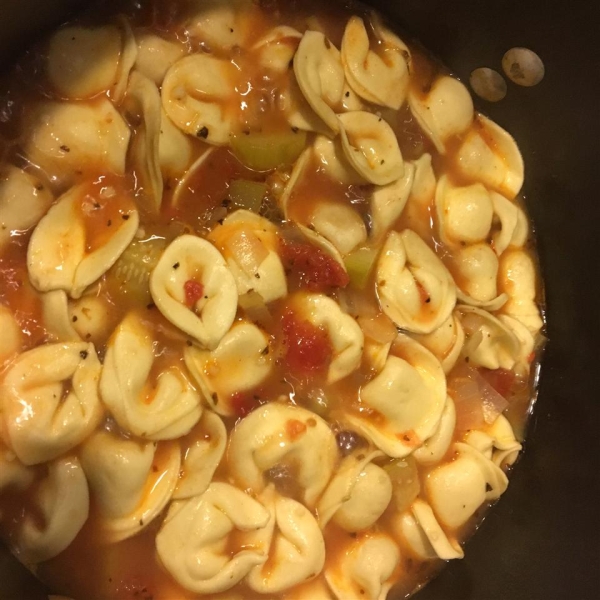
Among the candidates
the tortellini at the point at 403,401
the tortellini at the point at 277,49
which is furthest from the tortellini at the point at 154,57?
the tortellini at the point at 403,401

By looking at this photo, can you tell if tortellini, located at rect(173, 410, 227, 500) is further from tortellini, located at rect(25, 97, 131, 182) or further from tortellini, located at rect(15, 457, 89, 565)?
tortellini, located at rect(25, 97, 131, 182)

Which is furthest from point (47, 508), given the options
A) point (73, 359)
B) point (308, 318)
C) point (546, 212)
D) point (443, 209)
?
point (546, 212)

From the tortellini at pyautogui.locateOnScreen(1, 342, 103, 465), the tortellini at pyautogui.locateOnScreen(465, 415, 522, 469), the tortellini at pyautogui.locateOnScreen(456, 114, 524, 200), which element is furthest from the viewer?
the tortellini at pyautogui.locateOnScreen(456, 114, 524, 200)

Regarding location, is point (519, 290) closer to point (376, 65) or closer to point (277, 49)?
point (376, 65)

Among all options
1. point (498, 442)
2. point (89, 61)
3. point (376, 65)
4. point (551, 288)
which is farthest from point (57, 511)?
point (551, 288)

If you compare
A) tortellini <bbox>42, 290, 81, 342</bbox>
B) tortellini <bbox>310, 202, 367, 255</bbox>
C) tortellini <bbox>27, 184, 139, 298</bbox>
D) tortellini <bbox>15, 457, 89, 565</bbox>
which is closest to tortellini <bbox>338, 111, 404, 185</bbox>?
tortellini <bbox>310, 202, 367, 255</bbox>
